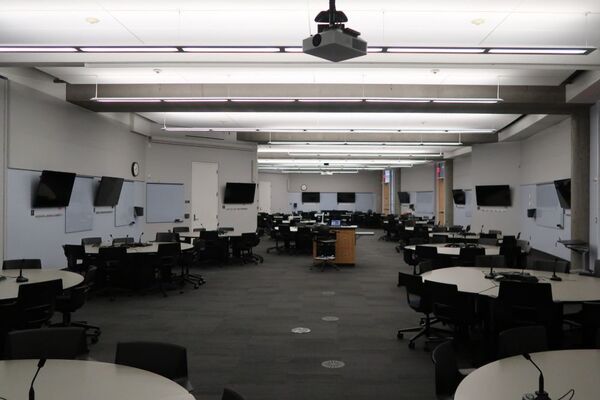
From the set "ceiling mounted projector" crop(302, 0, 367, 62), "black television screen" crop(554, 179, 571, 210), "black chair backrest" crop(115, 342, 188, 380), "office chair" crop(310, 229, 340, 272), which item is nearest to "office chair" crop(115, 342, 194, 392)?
"black chair backrest" crop(115, 342, 188, 380)

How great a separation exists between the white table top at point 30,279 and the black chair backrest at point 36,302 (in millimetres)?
91

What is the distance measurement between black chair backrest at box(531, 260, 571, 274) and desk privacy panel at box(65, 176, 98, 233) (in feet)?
25.9

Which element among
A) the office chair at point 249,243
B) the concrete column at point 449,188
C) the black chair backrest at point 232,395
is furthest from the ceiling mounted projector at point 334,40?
the concrete column at point 449,188

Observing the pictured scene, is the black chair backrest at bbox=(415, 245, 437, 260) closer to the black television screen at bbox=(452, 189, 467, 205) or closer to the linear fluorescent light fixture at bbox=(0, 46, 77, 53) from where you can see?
the linear fluorescent light fixture at bbox=(0, 46, 77, 53)

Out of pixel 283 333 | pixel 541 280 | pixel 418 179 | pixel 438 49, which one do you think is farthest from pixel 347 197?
pixel 438 49

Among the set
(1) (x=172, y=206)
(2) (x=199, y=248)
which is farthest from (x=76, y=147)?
(1) (x=172, y=206)

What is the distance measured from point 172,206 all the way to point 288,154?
5726 mm

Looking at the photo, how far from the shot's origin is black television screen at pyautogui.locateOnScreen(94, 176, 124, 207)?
9.36 m

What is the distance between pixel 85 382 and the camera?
2191 millimetres

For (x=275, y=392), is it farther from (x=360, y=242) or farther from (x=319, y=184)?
(x=319, y=184)

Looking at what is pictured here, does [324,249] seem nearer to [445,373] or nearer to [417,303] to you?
[417,303]

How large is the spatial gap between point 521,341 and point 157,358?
2172 mm

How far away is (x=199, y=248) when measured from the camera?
29.0ft

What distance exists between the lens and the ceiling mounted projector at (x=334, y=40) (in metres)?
3.47
